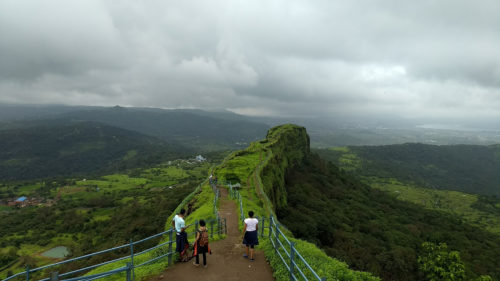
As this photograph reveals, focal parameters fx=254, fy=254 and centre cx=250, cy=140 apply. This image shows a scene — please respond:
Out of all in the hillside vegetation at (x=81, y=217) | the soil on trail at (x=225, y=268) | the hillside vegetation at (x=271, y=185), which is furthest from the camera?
the hillside vegetation at (x=81, y=217)

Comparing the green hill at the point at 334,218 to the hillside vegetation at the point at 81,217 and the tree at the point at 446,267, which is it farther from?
the hillside vegetation at the point at 81,217

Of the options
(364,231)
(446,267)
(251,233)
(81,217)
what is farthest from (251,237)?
(81,217)

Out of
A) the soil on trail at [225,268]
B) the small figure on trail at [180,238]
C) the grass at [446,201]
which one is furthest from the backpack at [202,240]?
the grass at [446,201]

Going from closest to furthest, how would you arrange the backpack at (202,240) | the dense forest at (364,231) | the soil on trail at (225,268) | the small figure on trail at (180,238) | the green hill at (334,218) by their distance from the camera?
1. the soil on trail at (225,268)
2. the backpack at (202,240)
3. the small figure on trail at (180,238)
4. the green hill at (334,218)
5. the dense forest at (364,231)

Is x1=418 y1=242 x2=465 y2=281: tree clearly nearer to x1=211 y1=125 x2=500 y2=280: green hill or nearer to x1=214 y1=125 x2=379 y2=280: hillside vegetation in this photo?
x1=211 y1=125 x2=500 y2=280: green hill

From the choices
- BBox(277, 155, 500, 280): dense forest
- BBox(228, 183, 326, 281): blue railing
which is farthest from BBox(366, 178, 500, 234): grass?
BBox(228, 183, 326, 281): blue railing

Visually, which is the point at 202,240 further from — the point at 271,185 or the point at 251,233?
the point at 271,185

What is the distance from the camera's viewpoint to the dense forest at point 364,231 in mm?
31316

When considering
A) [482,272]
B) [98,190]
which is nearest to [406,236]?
[482,272]

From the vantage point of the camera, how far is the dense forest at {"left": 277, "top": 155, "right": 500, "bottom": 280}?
31316 mm

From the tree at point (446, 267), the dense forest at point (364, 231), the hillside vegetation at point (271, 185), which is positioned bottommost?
the dense forest at point (364, 231)

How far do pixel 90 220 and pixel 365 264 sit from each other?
10019 cm

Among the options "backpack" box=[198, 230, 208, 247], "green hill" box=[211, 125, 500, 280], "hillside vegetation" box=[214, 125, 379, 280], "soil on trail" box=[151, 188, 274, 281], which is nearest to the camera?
"soil on trail" box=[151, 188, 274, 281]

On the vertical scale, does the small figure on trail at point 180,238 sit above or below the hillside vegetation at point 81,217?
above
